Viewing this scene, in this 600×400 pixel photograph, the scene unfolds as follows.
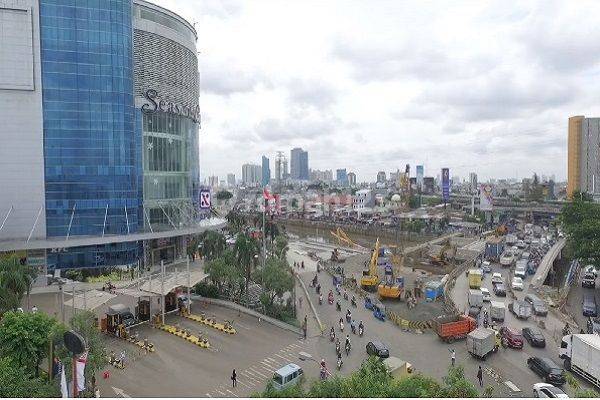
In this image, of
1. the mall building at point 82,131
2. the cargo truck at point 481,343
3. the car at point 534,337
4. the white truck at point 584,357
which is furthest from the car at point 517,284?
the mall building at point 82,131

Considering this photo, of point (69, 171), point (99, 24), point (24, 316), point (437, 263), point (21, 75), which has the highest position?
point (99, 24)

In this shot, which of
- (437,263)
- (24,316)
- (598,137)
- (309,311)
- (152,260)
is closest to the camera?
(24,316)

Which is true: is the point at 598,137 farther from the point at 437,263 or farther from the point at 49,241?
the point at 49,241

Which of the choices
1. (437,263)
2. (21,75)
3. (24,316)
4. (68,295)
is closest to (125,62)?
(21,75)

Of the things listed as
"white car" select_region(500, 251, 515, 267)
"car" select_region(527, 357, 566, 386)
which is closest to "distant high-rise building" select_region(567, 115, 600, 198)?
"white car" select_region(500, 251, 515, 267)

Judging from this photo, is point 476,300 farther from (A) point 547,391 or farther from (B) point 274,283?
(A) point 547,391

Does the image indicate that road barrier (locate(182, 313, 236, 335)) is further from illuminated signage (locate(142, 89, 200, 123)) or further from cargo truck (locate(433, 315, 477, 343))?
illuminated signage (locate(142, 89, 200, 123))

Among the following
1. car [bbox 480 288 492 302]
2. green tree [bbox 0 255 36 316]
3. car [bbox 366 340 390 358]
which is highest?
green tree [bbox 0 255 36 316]
